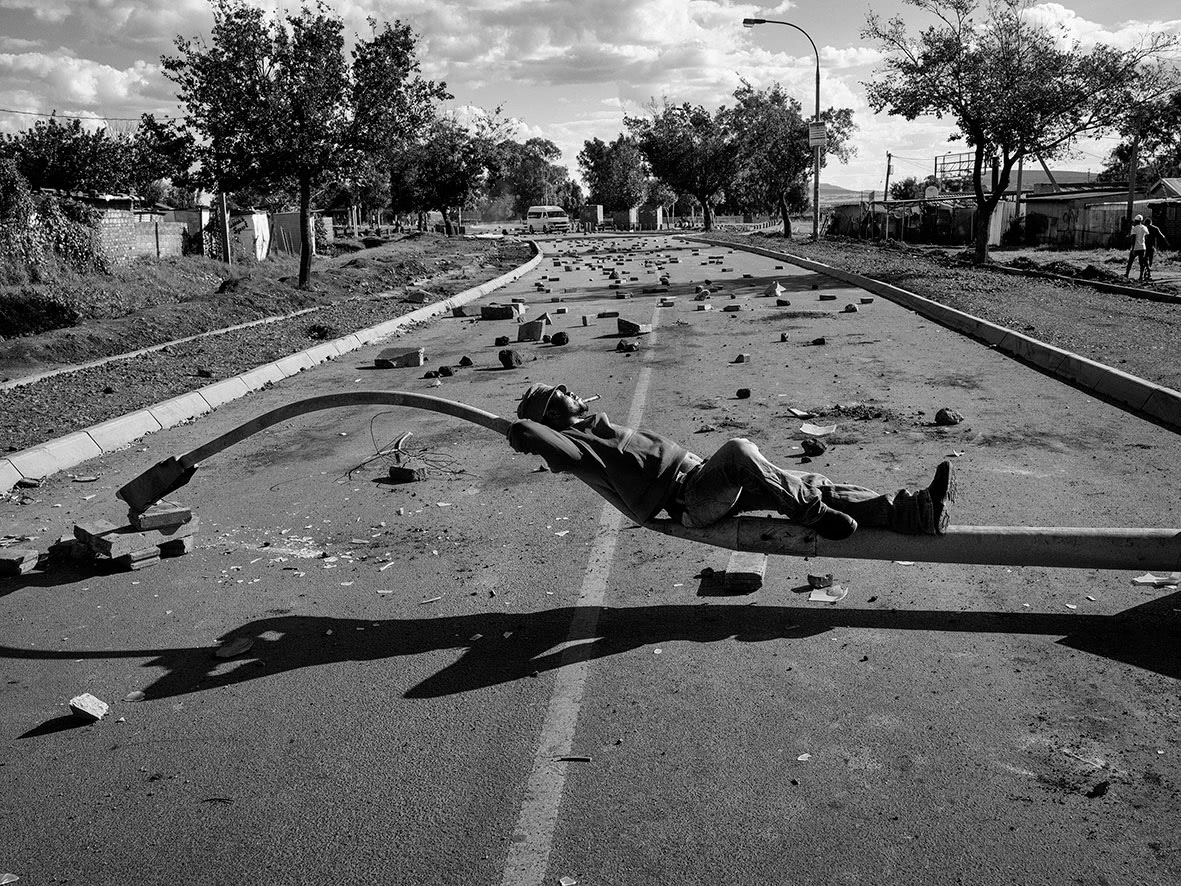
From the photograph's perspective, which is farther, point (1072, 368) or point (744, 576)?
point (1072, 368)

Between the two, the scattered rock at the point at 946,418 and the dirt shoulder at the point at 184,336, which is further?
the dirt shoulder at the point at 184,336

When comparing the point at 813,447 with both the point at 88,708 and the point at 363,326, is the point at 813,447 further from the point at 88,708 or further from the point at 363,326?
the point at 363,326

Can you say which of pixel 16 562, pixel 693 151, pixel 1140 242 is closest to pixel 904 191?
pixel 693 151

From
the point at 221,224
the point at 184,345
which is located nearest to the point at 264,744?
the point at 184,345

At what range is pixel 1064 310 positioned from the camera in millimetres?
15727

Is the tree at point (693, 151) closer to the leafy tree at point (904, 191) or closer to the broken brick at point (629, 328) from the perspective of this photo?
the leafy tree at point (904, 191)

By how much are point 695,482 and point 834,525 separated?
655 millimetres

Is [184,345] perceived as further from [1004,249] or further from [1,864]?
[1004,249]

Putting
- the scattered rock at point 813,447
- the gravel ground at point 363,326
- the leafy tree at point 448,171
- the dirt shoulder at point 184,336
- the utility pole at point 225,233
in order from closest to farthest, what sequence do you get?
the scattered rock at point 813,447, the gravel ground at point 363,326, the dirt shoulder at point 184,336, the utility pole at point 225,233, the leafy tree at point 448,171

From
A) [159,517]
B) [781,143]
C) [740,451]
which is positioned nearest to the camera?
[740,451]

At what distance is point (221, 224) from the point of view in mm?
27953

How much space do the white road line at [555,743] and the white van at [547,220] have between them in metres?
62.8

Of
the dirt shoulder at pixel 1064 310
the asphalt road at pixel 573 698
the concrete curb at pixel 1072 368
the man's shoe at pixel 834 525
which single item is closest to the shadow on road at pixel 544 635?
the asphalt road at pixel 573 698

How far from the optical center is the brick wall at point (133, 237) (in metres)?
23.1
